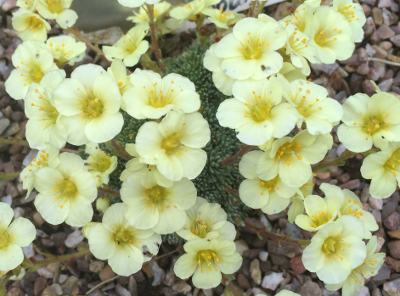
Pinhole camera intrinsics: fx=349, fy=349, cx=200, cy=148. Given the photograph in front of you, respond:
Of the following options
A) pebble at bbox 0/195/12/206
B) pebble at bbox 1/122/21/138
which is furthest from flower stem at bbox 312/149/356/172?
pebble at bbox 1/122/21/138

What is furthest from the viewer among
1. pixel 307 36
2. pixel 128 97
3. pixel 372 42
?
pixel 372 42

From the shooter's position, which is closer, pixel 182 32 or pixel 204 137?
pixel 204 137

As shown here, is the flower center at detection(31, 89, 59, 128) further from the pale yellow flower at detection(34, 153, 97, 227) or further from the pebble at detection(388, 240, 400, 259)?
the pebble at detection(388, 240, 400, 259)

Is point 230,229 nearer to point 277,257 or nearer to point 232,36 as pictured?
point 277,257

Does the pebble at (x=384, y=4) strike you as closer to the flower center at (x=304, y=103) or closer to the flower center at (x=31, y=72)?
the flower center at (x=304, y=103)

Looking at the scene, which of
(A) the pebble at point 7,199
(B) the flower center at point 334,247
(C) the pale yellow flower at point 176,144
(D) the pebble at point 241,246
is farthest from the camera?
(A) the pebble at point 7,199

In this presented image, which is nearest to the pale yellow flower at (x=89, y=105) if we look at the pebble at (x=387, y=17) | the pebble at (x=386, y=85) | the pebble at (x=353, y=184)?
the pebble at (x=353, y=184)

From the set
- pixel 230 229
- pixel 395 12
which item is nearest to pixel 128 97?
pixel 230 229
